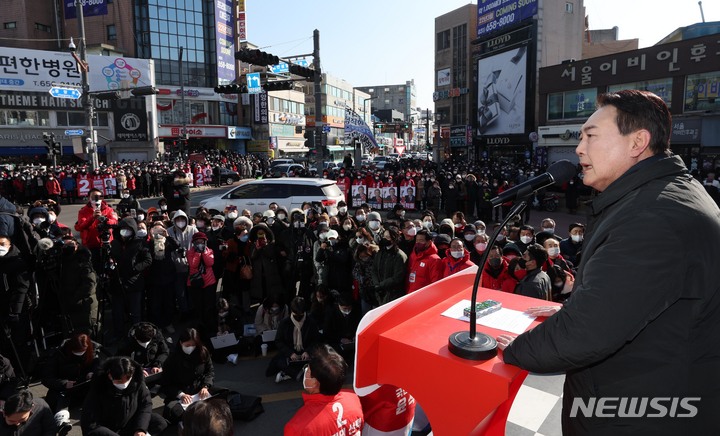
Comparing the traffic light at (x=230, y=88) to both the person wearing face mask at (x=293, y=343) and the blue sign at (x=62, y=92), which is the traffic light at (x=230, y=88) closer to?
the blue sign at (x=62, y=92)

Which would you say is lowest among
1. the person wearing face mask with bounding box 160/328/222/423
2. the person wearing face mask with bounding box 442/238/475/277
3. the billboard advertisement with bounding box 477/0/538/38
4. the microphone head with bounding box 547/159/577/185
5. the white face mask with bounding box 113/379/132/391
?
the person wearing face mask with bounding box 160/328/222/423

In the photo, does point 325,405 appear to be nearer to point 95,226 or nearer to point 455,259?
point 455,259

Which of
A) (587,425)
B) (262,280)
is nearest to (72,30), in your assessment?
(262,280)

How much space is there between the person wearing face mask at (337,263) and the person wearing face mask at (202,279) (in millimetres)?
1794

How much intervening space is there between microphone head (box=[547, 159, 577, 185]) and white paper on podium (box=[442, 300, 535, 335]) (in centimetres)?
64

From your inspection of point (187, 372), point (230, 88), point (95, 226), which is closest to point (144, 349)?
point (187, 372)

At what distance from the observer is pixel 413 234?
8.09m

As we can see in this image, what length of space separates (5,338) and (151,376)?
2.13 meters

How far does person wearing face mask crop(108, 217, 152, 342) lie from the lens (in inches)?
270

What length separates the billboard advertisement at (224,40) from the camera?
2005 inches

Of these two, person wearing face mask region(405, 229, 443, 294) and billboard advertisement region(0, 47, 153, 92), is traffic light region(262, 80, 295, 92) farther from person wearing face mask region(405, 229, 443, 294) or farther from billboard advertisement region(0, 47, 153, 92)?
billboard advertisement region(0, 47, 153, 92)

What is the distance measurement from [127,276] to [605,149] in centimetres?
689

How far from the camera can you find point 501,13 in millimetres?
A: 41281

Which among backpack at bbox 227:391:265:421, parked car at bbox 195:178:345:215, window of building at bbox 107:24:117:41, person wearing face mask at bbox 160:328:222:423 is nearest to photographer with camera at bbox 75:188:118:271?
person wearing face mask at bbox 160:328:222:423
